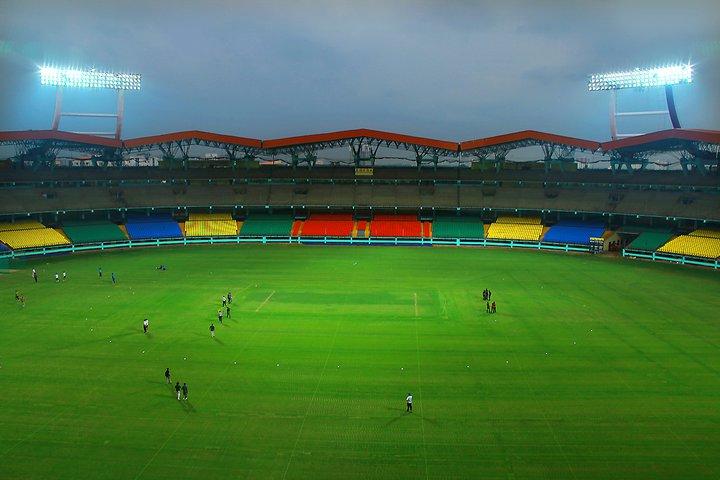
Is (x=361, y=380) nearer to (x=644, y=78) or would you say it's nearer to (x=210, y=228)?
(x=210, y=228)

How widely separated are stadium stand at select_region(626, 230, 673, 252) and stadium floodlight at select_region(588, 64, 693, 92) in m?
19.7

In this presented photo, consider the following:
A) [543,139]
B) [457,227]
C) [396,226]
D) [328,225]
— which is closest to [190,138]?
[328,225]

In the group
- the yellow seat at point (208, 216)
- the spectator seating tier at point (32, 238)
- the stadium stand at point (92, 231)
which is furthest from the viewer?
the yellow seat at point (208, 216)

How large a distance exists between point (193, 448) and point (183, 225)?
57119 millimetres

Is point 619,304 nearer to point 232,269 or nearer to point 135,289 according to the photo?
point 232,269

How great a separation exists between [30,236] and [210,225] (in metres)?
21.4

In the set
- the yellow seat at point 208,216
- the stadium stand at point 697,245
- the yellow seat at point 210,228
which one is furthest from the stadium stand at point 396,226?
the stadium stand at point 697,245

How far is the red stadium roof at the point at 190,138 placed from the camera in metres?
67.9

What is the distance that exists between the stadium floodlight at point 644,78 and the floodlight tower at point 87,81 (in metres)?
64.2

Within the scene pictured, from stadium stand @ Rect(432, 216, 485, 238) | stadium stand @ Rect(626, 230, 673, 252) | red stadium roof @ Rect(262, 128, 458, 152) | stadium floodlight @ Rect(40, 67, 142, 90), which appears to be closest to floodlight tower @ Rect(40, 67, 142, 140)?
stadium floodlight @ Rect(40, 67, 142, 90)

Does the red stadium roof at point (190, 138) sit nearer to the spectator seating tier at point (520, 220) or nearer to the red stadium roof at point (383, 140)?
the red stadium roof at point (383, 140)

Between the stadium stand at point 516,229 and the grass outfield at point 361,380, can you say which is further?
the stadium stand at point 516,229

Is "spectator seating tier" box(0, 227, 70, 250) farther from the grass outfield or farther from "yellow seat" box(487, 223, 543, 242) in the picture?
"yellow seat" box(487, 223, 543, 242)

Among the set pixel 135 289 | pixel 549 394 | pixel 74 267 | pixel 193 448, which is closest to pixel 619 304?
pixel 549 394
